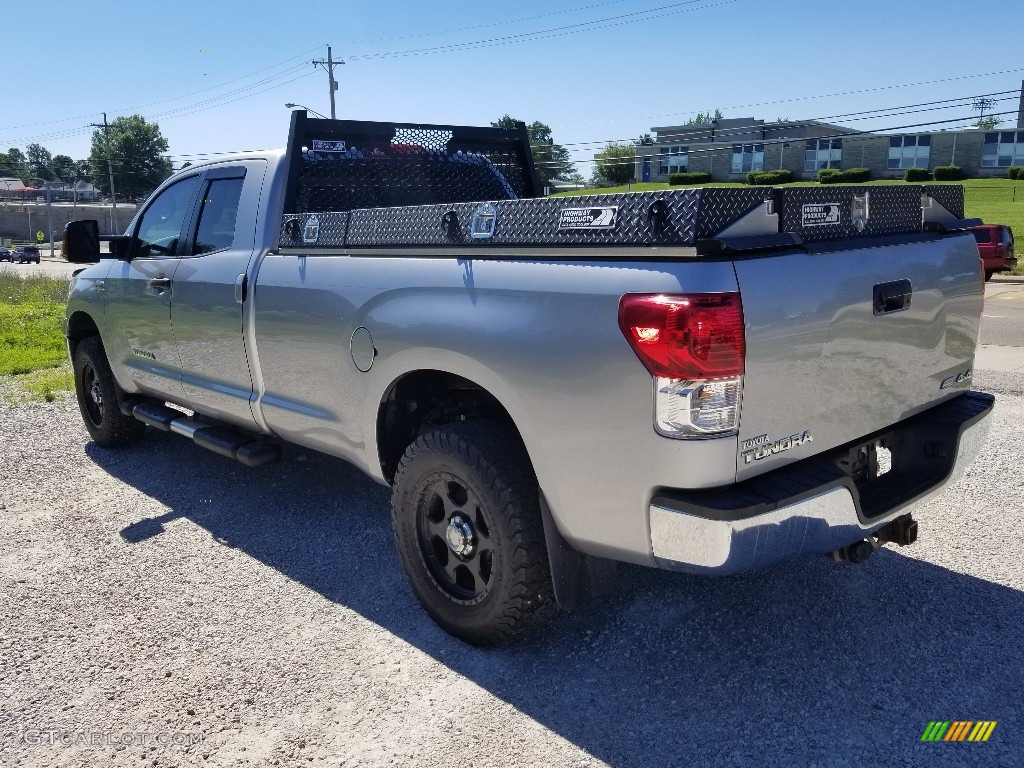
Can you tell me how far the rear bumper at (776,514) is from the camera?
2367 mm

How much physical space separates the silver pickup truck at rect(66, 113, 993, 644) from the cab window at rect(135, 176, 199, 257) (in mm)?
725

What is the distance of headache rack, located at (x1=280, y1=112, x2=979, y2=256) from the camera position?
95.7 inches

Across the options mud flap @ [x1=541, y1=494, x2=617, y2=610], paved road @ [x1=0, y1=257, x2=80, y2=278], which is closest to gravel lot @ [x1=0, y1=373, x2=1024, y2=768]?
mud flap @ [x1=541, y1=494, x2=617, y2=610]

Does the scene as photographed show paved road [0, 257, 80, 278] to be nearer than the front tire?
No

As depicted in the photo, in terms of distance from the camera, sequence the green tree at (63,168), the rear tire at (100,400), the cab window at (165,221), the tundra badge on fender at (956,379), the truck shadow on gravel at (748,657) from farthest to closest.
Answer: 1. the green tree at (63,168)
2. the rear tire at (100,400)
3. the cab window at (165,221)
4. the tundra badge on fender at (956,379)
5. the truck shadow on gravel at (748,657)

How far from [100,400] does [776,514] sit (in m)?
5.08

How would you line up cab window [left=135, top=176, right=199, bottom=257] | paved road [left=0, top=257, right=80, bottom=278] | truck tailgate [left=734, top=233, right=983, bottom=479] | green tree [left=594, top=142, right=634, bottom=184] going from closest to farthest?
truck tailgate [left=734, top=233, right=983, bottom=479], cab window [left=135, top=176, right=199, bottom=257], paved road [left=0, top=257, right=80, bottom=278], green tree [left=594, top=142, right=634, bottom=184]

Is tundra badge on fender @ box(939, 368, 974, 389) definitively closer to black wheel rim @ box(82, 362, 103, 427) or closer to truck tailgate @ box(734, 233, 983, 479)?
truck tailgate @ box(734, 233, 983, 479)

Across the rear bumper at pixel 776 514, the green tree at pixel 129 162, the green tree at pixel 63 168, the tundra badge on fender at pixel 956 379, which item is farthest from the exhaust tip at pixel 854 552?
the green tree at pixel 63 168

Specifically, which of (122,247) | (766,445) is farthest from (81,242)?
(766,445)

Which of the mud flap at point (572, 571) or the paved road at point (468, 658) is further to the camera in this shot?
the mud flap at point (572, 571)

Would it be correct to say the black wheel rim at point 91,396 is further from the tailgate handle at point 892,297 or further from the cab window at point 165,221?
the tailgate handle at point 892,297

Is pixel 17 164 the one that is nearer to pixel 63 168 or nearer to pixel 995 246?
pixel 63 168

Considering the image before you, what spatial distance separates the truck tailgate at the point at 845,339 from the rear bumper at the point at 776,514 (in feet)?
0.23
